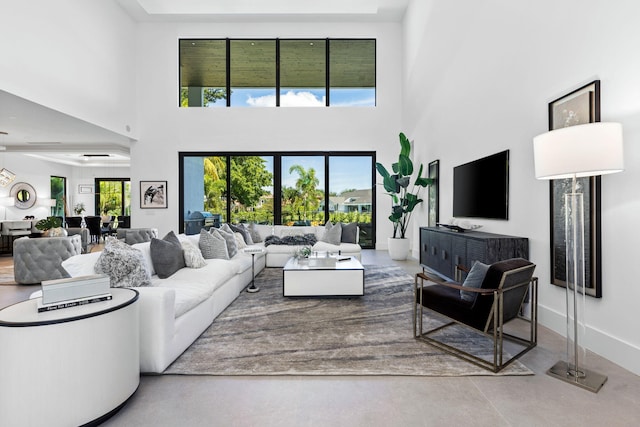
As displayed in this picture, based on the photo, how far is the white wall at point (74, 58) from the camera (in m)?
5.09

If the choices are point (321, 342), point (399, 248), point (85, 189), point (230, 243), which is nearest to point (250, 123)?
point (230, 243)

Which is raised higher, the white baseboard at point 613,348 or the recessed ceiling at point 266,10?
the recessed ceiling at point 266,10

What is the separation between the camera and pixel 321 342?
2795mm

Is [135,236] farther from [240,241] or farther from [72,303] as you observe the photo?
[72,303]

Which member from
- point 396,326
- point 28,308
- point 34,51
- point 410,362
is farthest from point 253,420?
point 34,51

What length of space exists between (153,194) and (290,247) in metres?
4.84

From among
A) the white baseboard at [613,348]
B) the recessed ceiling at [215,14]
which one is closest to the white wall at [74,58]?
the recessed ceiling at [215,14]

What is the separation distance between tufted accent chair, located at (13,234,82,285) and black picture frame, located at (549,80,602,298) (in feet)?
21.7

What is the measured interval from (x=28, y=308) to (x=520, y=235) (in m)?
4.20

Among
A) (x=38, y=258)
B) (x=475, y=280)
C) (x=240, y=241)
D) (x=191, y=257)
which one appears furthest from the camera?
(x=240, y=241)

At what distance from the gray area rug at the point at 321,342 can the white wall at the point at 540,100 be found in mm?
902

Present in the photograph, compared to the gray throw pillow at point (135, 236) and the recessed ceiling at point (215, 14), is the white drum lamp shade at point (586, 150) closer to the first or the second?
the gray throw pillow at point (135, 236)

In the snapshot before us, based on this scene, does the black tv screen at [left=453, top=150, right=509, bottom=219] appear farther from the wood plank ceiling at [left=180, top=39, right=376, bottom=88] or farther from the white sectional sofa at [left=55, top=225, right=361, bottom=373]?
the wood plank ceiling at [left=180, top=39, right=376, bottom=88]

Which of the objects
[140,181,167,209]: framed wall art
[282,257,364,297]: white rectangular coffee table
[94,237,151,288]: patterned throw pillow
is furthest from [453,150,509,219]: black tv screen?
[140,181,167,209]: framed wall art
